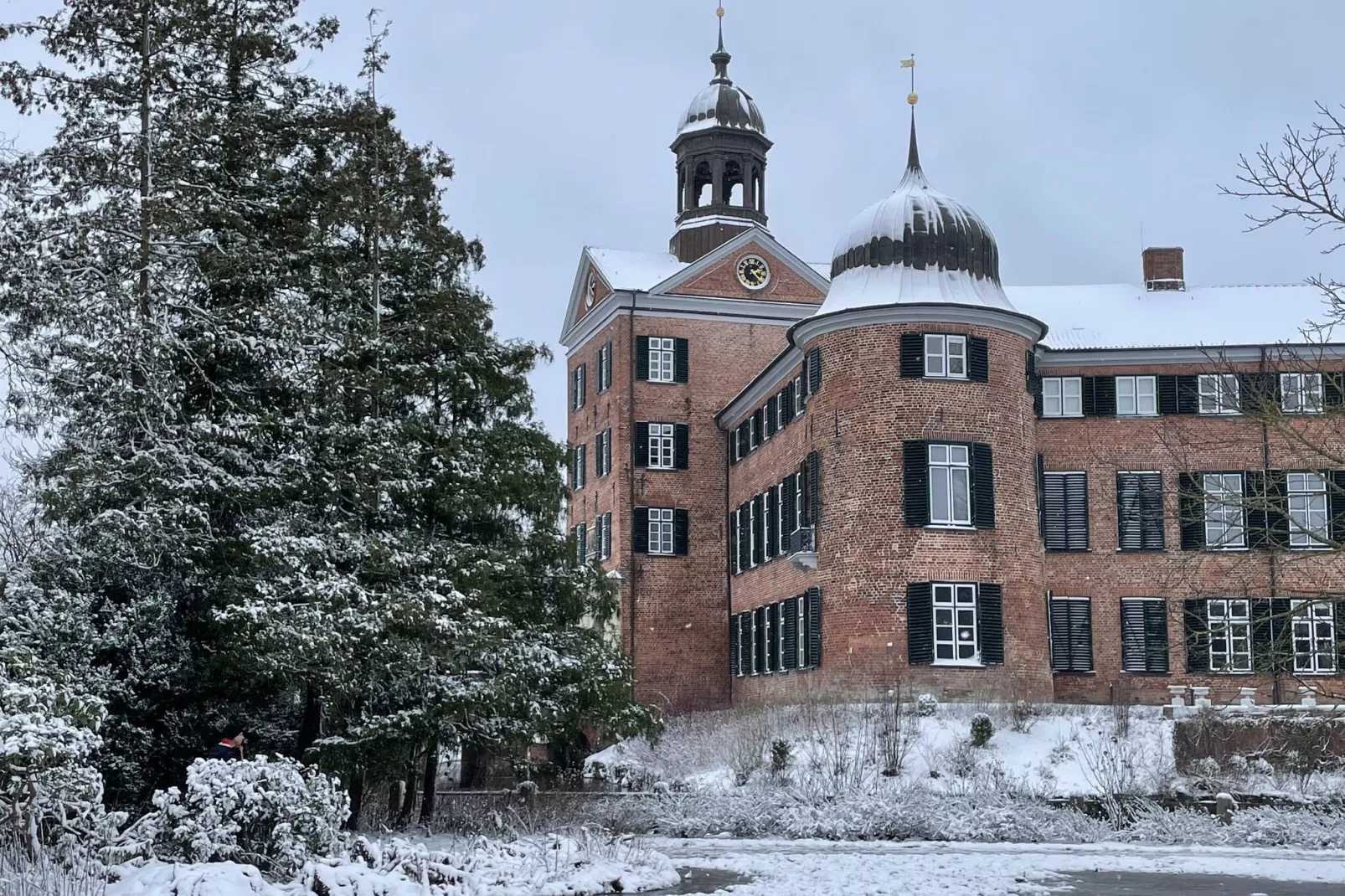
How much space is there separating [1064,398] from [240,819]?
27234 mm

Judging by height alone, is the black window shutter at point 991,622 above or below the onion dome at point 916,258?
below

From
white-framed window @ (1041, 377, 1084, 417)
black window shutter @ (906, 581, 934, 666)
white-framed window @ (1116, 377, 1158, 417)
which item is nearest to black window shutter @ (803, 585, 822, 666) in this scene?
black window shutter @ (906, 581, 934, 666)

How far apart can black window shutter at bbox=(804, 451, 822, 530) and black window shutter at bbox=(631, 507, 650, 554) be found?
9635 millimetres

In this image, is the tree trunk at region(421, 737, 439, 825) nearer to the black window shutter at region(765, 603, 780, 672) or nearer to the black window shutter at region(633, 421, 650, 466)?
the black window shutter at region(765, 603, 780, 672)

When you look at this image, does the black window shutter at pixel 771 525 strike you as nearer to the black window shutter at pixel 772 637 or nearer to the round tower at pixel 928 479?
the black window shutter at pixel 772 637

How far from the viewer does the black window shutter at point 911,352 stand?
34562 mm

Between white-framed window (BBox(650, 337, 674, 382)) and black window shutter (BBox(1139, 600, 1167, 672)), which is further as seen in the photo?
white-framed window (BBox(650, 337, 674, 382))

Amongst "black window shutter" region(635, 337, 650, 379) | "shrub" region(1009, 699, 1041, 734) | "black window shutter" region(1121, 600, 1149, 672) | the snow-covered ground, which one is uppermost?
"black window shutter" region(635, 337, 650, 379)

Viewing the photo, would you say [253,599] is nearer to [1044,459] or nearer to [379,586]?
[379,586]

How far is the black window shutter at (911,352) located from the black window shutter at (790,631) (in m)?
6.29

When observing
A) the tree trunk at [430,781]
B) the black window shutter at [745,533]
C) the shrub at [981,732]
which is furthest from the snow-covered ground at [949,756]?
the black window shutter at [745,533]

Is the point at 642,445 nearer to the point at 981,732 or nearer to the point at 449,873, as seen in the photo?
the point at 981,732

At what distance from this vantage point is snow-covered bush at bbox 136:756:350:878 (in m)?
15.0

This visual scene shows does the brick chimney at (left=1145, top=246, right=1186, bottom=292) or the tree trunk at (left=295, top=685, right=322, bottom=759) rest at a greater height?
the brick chimney at (left=1145, top=246, right=1186, bottom=292)
